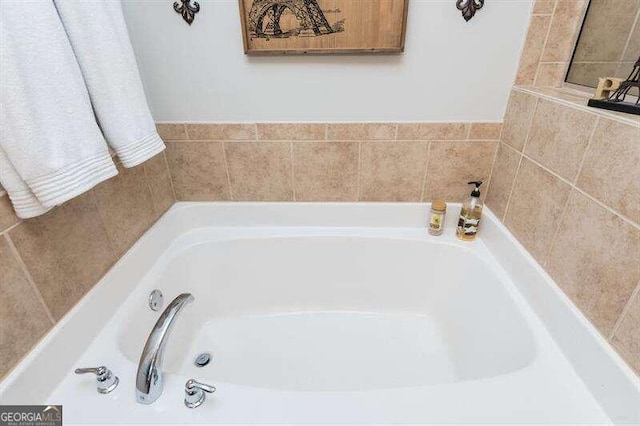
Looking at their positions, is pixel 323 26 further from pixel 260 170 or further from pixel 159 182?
pixel 159 182

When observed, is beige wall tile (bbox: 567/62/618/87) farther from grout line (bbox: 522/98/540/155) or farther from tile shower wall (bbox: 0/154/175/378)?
tile shower wall (bbox: 0/154/175/378)

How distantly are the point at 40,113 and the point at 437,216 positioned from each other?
118 cm

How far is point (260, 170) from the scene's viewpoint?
1218mm

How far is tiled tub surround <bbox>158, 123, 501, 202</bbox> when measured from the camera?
3.74 feet

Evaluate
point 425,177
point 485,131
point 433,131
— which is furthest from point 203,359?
point 485,131

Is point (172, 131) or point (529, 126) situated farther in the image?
point (172, 131)

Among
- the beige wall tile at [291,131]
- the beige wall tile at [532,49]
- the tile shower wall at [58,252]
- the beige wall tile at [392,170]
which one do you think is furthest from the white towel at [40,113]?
the beige wall tile at [532,49]

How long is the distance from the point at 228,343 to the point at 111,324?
→ 1.54ft

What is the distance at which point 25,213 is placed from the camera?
647mm

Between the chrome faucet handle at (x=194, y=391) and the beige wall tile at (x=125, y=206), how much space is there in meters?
0.52

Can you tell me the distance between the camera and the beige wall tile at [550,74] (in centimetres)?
102

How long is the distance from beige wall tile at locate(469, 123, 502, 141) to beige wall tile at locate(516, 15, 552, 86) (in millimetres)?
151

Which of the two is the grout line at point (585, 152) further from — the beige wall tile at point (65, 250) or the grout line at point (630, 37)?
the beige wall tile at point (65, 250)

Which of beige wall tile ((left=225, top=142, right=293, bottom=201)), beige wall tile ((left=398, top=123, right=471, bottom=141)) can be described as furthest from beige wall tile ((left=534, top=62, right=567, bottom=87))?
beige wall tile ((left=225, top=142, right=293, bottom=201))
